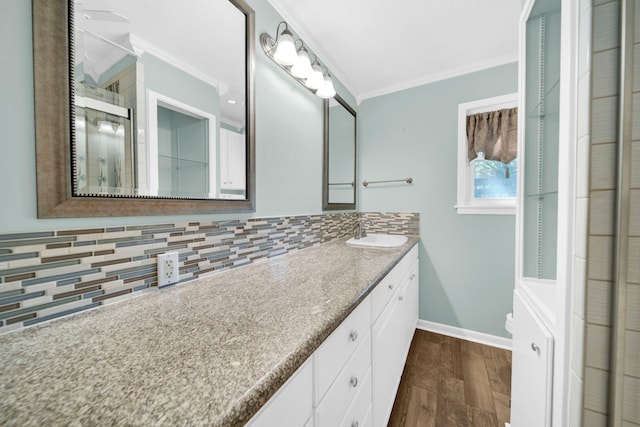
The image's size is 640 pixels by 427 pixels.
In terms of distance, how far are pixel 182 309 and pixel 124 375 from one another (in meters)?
0.28

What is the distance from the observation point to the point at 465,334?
6.86ft

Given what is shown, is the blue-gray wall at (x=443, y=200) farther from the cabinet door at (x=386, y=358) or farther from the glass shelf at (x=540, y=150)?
the glass shelf at (x=540, y=150)

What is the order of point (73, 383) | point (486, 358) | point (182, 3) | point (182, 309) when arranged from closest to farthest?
point (73, 383) < point (182, 309) < point (182, 3) < point (486, 358)

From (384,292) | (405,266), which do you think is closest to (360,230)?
(405,266)

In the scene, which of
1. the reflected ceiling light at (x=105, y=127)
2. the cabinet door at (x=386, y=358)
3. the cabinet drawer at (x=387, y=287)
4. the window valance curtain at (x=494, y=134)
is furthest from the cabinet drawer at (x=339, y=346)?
the window valance curtain at (x=494, y=134)

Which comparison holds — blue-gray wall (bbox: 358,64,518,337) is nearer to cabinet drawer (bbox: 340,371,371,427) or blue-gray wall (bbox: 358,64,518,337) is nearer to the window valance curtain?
the window valance curtain

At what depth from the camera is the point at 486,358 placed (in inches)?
71.8

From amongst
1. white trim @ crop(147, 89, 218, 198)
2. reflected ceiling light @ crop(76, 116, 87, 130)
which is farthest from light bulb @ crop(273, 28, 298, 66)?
reflected ceiling light @ crop(76, 116, 87, 130)

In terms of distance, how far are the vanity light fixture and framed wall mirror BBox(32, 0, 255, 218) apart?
159 mm

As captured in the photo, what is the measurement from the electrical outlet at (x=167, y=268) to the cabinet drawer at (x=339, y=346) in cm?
61

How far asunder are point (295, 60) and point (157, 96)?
86 cm

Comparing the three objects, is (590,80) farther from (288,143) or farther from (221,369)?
(288,143)

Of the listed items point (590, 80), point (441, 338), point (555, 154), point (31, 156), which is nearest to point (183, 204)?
point (31, 156)

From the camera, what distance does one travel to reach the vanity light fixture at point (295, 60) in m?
1.28
